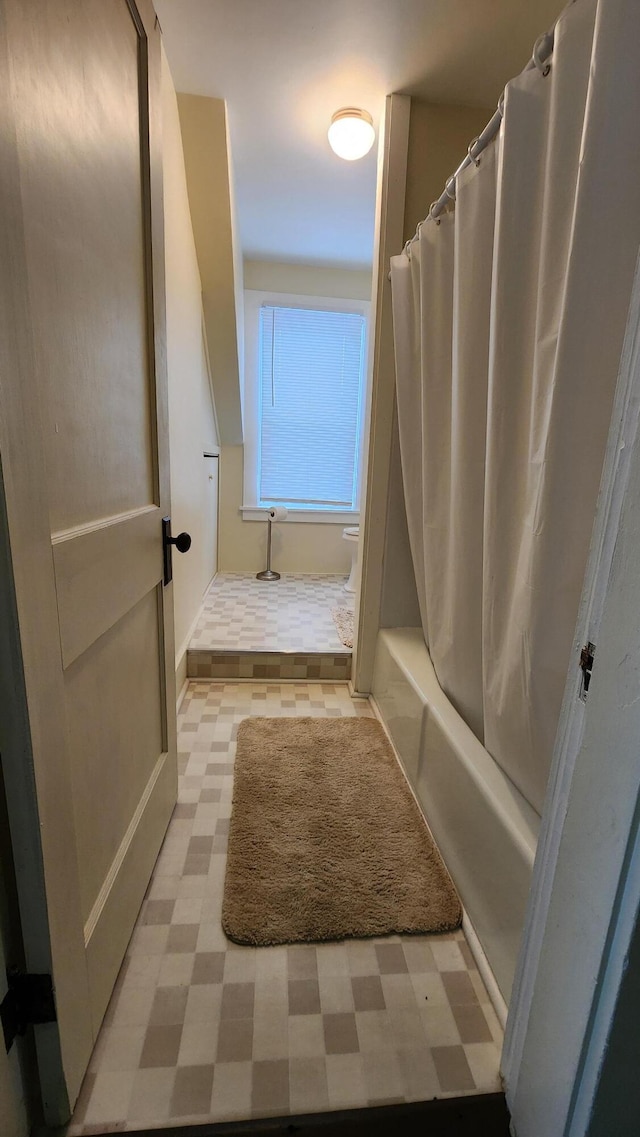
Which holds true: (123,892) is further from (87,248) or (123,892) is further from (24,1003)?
(87,248)

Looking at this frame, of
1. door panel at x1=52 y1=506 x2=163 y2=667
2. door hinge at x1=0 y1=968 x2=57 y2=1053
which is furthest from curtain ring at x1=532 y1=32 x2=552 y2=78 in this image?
door hinge at x1=0 y1=968 x2=57 y2=1053

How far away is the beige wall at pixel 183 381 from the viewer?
1.78m

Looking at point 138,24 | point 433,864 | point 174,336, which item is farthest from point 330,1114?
point 174,336

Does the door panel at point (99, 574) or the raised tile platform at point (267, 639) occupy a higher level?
the door panel at point (99, 574)

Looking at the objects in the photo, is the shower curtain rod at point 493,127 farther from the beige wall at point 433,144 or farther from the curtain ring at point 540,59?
the beige wall at point 433,144

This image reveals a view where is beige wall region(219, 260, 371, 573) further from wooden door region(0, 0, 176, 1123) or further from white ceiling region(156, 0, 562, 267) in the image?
wooden door region(0, 0, 176, 1123)

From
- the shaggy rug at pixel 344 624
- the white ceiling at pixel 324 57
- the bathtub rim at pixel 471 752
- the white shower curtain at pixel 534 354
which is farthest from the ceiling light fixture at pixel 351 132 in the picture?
the shaggy rug at pixel 344 624

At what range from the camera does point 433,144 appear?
1668 mm

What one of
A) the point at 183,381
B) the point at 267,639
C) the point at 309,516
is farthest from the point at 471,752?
the point at 309,516

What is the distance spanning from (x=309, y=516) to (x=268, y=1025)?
3.13 meters

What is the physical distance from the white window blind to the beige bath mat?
7.80ft

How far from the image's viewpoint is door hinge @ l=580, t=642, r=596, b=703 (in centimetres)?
60

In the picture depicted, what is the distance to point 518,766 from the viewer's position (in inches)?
40.0

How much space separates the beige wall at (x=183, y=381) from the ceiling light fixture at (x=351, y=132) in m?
0.61
